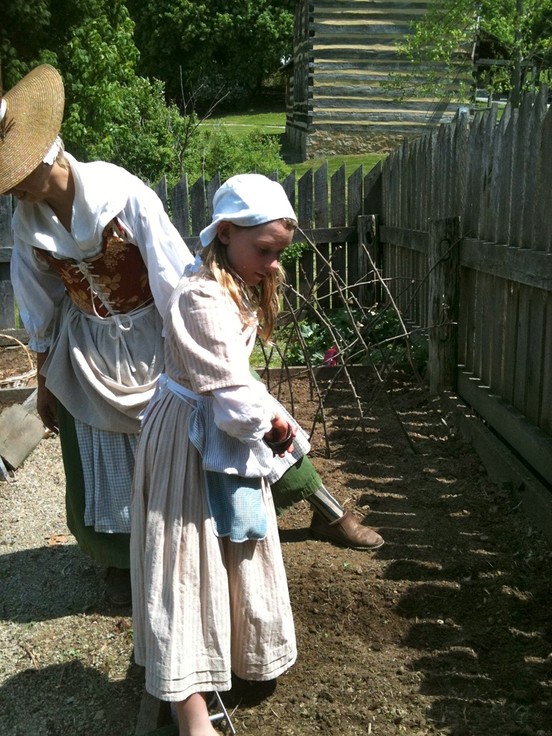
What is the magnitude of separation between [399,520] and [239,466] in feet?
5.86

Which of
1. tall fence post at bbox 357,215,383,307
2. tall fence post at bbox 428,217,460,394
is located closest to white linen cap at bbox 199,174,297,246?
tall fence post at bbox 428,217,460,394

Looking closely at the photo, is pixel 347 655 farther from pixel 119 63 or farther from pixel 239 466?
pixel 119 63

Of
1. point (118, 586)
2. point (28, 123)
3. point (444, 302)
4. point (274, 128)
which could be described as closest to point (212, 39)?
point (274, 128)

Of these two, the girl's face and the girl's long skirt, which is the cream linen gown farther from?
the girl's face

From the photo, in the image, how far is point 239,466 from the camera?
2.17 meters

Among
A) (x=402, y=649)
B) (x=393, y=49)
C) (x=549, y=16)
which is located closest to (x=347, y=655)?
(x=402, y=649)

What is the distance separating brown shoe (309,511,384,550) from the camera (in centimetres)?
346

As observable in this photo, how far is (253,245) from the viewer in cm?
218

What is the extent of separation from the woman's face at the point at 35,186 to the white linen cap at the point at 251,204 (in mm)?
843

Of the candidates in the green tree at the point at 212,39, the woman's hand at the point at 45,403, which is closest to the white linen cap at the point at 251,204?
the woman's hand at the point at 45,403

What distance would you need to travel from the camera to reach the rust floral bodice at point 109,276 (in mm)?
2896

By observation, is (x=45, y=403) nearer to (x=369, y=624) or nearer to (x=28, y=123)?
(x=28, y=123)

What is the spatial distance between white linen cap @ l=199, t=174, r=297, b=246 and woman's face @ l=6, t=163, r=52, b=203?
843 millimetres

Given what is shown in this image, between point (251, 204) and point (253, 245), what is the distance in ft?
0.36
